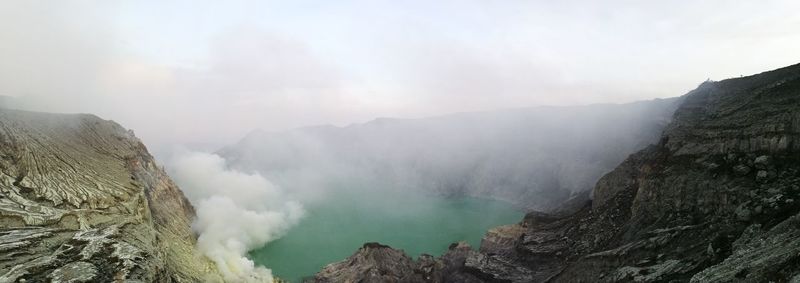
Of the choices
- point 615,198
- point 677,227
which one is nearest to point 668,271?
point 677,227

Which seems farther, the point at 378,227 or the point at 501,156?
the point at 501,156

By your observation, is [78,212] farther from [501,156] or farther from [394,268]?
[501,156]

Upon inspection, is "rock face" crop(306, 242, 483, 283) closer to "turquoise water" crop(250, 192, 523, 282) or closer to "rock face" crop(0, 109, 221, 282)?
"rock face" crop(0, 109, 221, 282)

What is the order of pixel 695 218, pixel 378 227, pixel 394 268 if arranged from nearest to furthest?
pixel 695 218 → pixel 394 268 → pixel 378 227

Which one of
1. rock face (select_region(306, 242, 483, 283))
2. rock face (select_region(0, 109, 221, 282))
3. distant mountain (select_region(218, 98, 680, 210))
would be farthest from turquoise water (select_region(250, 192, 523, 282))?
rock face (select_region(0, 109, 221, 282))

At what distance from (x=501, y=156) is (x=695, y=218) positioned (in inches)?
4475

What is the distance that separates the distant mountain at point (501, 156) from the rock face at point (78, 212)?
76.3 m

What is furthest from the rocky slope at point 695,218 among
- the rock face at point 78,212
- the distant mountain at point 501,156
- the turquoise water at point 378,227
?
the distant mountain at point 501,156

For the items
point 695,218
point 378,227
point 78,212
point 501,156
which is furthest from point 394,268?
point 501,156

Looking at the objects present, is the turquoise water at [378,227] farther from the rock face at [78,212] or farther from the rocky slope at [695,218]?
the rocky slope at [695,218]

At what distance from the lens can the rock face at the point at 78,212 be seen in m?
24.7

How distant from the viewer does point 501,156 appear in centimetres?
14162

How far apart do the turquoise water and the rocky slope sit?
30.6 m

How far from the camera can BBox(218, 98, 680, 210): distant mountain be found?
104 meters
